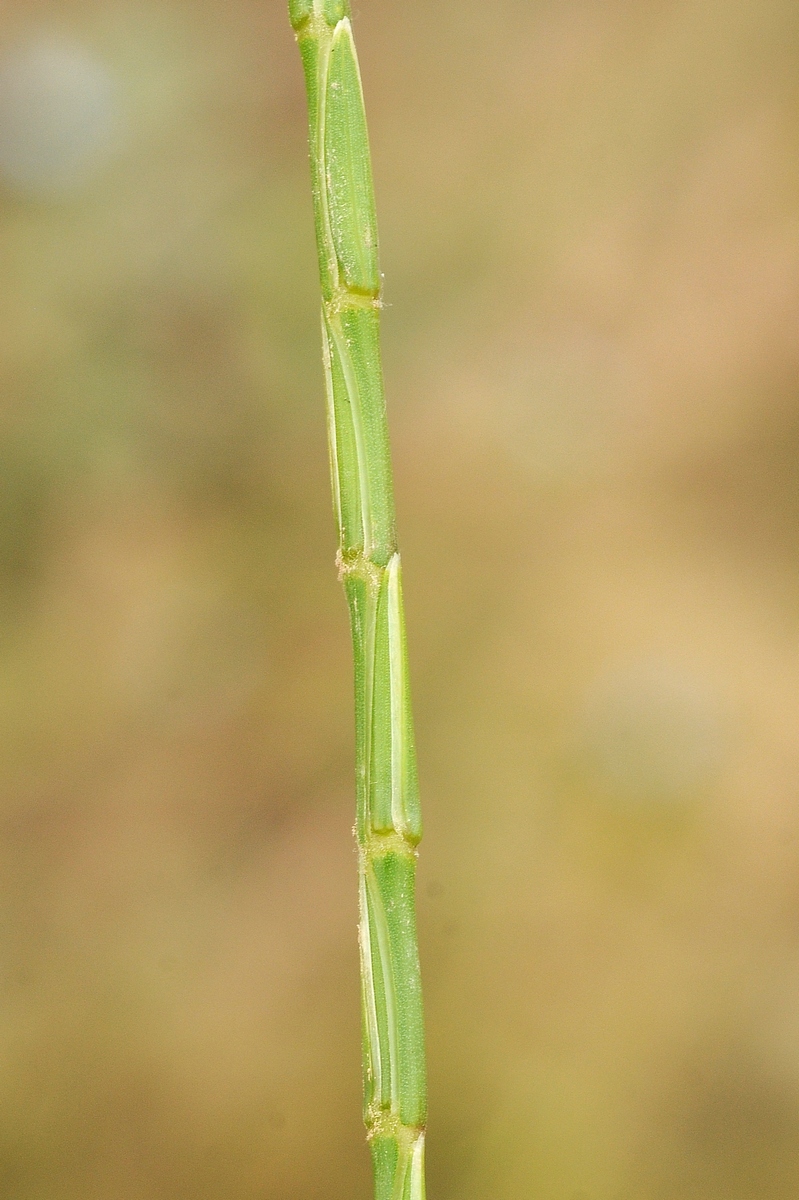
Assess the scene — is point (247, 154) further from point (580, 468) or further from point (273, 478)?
point (580, 468)

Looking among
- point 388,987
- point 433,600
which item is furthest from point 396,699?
point 433,600

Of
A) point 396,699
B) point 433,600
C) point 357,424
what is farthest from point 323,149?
point 433,600

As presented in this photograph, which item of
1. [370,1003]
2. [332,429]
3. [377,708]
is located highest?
[332,429]

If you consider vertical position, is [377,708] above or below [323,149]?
below

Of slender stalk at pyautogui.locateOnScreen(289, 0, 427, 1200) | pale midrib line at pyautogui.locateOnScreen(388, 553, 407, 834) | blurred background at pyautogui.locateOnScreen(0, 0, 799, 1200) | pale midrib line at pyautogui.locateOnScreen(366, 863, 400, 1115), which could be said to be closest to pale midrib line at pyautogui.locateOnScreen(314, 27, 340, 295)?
slender stalk at pyautogui.locateOnScreen(289, 0, 427, 1200)

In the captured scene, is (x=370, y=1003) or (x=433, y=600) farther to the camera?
(x=433, y=600)

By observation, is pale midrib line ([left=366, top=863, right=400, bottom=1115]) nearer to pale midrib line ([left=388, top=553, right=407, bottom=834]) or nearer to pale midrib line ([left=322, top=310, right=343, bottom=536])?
pale midrib line ([left=388, top=553, right=407, bottom=834])

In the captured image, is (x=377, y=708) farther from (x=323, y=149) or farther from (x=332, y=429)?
(x=323, y=149)
